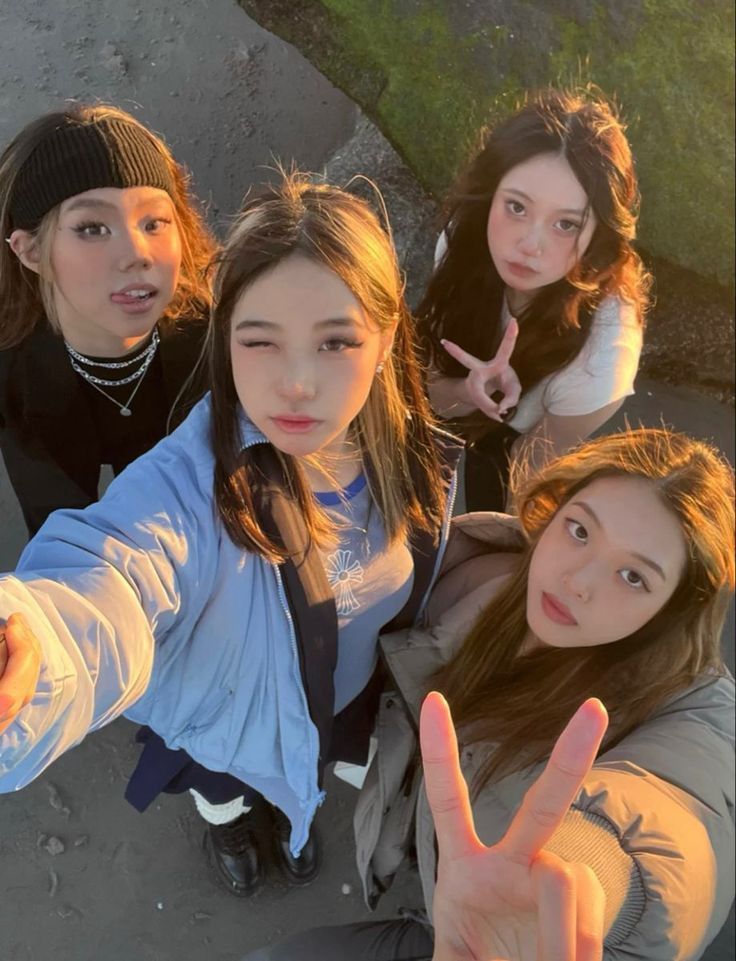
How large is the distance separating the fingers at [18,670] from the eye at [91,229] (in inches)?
14.8

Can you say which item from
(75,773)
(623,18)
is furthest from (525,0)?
(75,773)

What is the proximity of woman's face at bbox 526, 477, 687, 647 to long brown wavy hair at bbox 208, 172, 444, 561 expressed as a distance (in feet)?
0.68

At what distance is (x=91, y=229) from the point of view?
688 millimetres

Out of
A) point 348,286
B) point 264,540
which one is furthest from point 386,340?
point 264,540

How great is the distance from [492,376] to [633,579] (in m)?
0.42

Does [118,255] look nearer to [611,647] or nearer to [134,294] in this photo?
[134,294]

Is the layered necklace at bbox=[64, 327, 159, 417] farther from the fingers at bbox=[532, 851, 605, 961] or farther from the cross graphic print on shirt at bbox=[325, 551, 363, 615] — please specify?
the fingers at bbox=[532, 851, 605, 961]

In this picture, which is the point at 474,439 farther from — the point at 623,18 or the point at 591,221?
the point at 623,18

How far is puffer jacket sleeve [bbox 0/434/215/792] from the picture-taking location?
57cm

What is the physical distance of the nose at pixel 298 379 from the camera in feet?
2.12

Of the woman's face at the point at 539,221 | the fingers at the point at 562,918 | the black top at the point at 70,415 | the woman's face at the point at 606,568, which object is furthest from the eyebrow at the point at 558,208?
the fingers at the point at 562,918

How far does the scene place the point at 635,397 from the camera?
5.57 feet

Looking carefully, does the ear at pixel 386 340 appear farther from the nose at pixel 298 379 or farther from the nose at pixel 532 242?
the nose at pixel 532 242

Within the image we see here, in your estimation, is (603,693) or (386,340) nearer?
(386,340)
